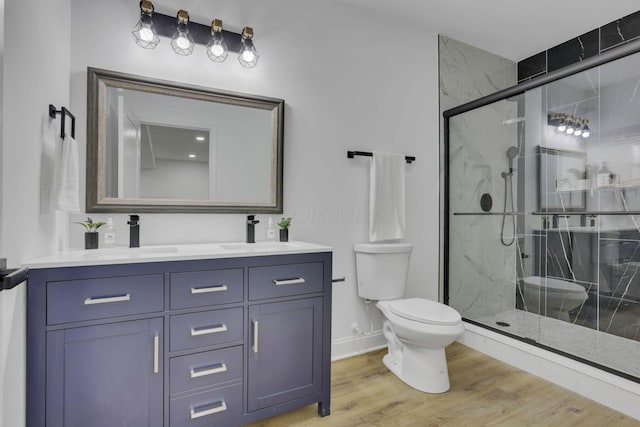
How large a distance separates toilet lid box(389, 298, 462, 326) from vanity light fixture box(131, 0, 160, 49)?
2.12 m

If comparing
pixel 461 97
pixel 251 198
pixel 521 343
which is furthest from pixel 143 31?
pixel 521 343

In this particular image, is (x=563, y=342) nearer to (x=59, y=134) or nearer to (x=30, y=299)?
(x=30, y=299)

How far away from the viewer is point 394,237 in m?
2.50

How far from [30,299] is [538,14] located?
357cm

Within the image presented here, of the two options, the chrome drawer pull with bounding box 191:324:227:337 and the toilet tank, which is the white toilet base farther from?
the chrome drawer pull with bounding box 191:324:227:337

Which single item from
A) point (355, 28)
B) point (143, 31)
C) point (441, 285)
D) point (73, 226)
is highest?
point (355, 28)

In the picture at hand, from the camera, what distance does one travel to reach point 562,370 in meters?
2.02

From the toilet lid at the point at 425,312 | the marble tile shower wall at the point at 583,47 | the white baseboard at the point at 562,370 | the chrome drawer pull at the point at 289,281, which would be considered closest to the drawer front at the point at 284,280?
the chrome drawer pull at the point at 289,281

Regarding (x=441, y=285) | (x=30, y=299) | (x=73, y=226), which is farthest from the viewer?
(x=441, y=285)

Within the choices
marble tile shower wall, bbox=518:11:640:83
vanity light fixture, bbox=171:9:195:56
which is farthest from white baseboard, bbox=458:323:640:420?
vanity light fixture, bbox=171:9:195:56

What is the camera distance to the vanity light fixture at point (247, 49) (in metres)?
1.96

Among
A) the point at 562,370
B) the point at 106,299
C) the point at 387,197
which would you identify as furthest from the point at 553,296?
the point at 106,299

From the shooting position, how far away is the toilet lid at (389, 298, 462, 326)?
6.17ft

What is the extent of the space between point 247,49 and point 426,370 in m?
2.25
